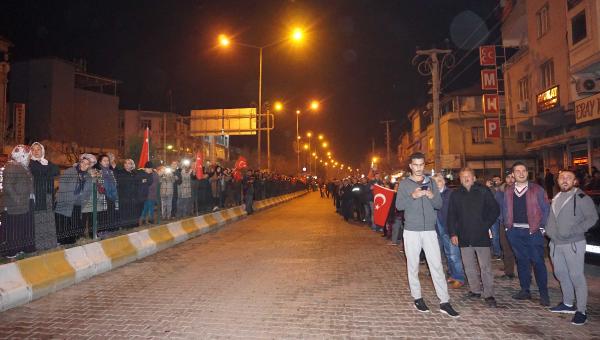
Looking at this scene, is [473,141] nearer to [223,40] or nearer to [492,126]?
[492,126]

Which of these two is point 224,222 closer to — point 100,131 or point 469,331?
point 469,331

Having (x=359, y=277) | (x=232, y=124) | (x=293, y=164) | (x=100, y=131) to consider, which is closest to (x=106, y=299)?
(x=359, y=277)

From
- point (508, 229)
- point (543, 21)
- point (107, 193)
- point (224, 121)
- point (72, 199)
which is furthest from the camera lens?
point (224, 121)

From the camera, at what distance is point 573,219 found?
544cm

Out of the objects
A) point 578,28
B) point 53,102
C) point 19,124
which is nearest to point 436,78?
point 578,28

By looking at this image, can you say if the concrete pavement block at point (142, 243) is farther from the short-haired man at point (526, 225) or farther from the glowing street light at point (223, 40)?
the glowing street light at point (223, 40)

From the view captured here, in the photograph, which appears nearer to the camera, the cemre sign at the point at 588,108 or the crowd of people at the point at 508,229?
the crowd of people at the point at 508,229

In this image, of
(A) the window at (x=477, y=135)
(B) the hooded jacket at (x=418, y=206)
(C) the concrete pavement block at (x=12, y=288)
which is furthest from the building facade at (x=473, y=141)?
(C) the concrete pavement block at (x=12, y=288)

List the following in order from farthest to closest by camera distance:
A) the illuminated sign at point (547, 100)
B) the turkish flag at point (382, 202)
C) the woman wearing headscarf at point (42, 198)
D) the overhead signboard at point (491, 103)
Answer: the overhead signboard at point (491, 103) → the illuminated sign at point (547, 100) → the turkish flag at point (382, 202) → the woman wearing headscarf at point (42, 198)

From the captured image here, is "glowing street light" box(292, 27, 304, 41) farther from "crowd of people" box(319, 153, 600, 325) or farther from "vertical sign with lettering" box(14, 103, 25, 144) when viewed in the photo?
"vertical sign with lettering" box(14, 103, 25, 144)

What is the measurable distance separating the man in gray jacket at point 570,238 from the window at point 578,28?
Answer: 15.9m

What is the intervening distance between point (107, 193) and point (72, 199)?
1.21 metres

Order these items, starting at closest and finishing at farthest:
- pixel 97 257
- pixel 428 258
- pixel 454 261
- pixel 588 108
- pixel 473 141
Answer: pixel 428 258 < pixel 454 261 < pixel 97 257 < pixel 588 108 < pixel 473 141

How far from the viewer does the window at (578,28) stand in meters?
18.1
